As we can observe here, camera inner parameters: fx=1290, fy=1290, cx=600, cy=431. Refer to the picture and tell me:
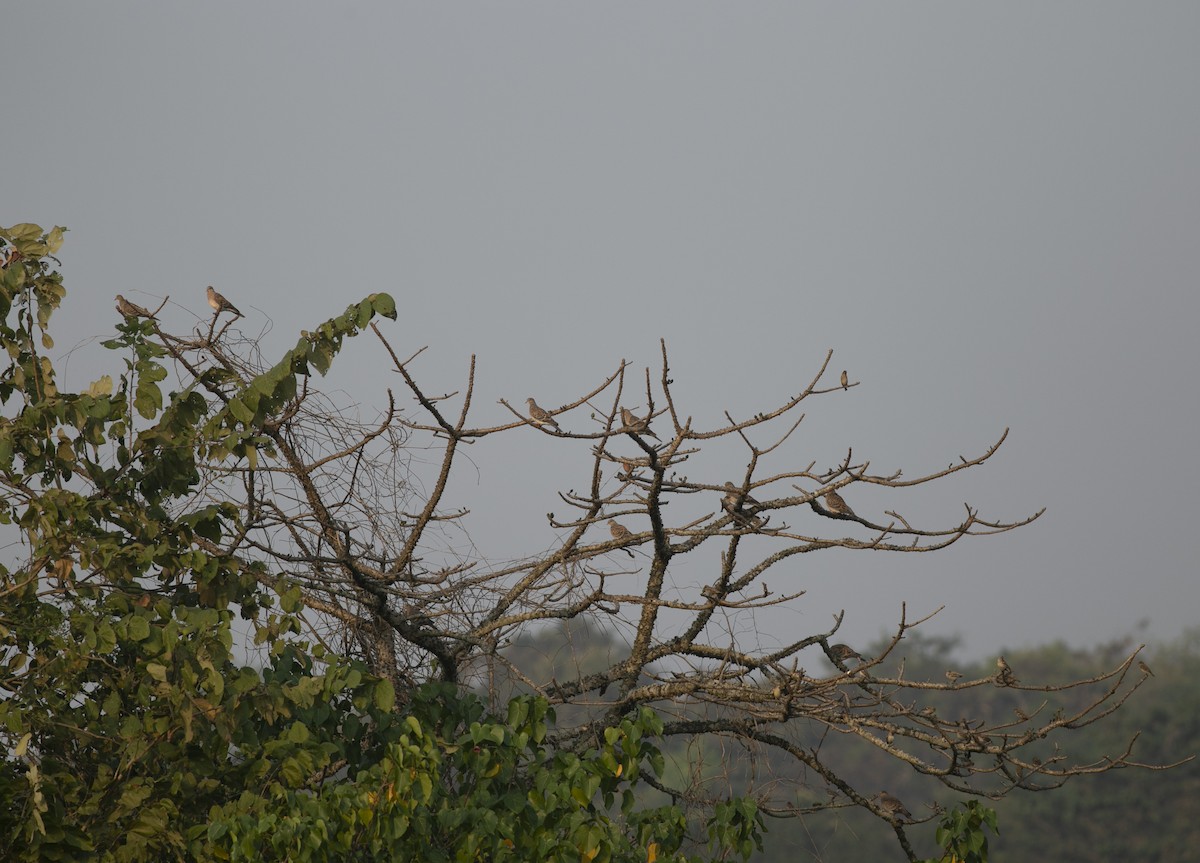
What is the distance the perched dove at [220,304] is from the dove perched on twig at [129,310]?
8.0 inches

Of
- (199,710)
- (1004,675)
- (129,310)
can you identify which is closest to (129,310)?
(129,310)

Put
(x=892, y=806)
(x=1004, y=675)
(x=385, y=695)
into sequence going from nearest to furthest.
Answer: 1. (x=1004, y=675)
2. (x=385, y=695)
3. (x=892, y=806)

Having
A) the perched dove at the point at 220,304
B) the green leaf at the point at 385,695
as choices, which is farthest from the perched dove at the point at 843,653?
the perched dove at the point at 220,304

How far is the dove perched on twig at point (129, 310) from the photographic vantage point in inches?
155

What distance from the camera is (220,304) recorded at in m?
4.75

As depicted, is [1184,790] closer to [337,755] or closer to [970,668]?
[970,668]

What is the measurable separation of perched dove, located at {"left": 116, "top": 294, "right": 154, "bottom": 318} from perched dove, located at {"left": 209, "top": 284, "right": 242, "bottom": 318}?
0.21 meters

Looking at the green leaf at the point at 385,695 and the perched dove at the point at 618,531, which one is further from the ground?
the perched dove at the point at 618,531

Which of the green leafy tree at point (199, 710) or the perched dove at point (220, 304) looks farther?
the perched dove at point (220, 304)

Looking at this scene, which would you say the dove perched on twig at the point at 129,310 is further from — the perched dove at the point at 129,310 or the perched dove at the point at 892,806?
the perched dove at the point at 892,806

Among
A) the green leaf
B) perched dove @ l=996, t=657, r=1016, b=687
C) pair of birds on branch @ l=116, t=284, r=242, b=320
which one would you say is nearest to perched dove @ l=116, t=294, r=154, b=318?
pair of birds on branch @ l=116, t=284, r=242, b=320

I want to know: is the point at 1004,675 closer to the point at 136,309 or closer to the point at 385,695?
the point at 385,695

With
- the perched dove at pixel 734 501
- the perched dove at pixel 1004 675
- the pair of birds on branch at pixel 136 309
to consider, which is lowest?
the perched dove at pixel 1004 675

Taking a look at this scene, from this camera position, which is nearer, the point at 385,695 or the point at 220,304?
the point at 385,695
